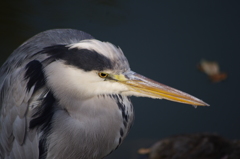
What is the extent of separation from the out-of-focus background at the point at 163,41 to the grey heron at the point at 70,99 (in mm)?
988

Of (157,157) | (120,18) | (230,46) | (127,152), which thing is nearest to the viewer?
(157,157)

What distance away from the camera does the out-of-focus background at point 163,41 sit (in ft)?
11.0

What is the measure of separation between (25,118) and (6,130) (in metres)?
0.20

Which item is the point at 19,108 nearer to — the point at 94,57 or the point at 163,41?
the point at 94,57

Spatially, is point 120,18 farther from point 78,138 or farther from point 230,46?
point 78,138

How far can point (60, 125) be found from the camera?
2154 millimetres

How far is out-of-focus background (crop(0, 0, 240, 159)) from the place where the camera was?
3340 millimetres

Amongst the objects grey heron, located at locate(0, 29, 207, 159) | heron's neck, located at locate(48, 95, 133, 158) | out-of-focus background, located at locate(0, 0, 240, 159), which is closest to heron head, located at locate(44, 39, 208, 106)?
grey heron, located at locate(0, 29, 207, 159)

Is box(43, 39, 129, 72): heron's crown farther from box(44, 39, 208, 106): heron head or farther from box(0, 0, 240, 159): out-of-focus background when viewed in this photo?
box(0, 0, 240, 159): out-of-focus background

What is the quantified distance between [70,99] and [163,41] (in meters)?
2.05

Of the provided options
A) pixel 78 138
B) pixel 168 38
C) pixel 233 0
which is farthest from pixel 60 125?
pixel 233 0

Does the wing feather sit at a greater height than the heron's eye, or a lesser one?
lesser

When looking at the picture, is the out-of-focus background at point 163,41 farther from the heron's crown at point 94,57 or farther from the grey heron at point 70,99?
the heron's crown at point 94,57

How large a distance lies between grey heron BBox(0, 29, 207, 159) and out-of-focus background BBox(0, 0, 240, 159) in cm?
99
